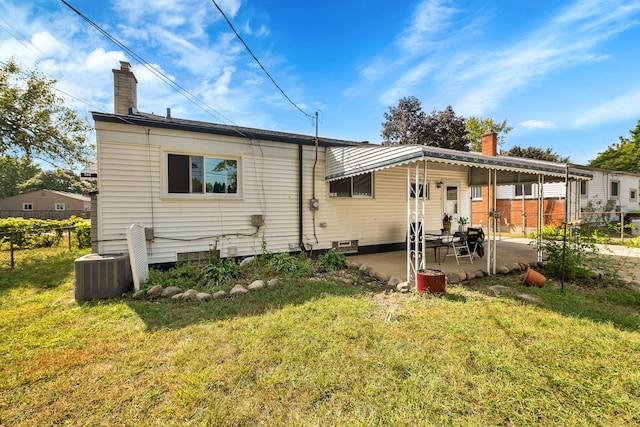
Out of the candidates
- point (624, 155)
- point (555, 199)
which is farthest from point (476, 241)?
point (624, 155)

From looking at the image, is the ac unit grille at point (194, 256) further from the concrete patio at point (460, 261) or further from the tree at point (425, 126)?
the tree at point (425, 126)

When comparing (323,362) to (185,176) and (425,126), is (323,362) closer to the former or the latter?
(185,176)

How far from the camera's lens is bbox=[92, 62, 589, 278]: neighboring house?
5.47m

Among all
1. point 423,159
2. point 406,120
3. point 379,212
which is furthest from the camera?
point 406,120

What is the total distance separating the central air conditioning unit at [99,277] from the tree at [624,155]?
42.6 metres

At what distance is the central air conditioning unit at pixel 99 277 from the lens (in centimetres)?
440

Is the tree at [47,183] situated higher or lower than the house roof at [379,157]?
higher

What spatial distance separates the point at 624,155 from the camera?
92.3 feet

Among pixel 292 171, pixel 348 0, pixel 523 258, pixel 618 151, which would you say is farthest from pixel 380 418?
A: pixel 618 151

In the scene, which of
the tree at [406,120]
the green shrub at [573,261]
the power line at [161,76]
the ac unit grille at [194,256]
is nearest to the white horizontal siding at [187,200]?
the ac unit grille at [194,256]

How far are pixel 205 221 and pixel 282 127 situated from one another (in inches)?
156

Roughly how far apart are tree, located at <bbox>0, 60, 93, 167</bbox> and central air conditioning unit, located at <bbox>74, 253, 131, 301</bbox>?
10852 mm

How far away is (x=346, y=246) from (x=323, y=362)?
5.46 metres

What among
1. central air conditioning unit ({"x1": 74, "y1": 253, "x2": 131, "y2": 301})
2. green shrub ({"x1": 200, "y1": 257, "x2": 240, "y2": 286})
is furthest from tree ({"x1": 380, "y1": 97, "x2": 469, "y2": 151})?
central air conditioning unit ({"x1": 74, "y1": 253, "x2": 131, "y2": 301})
